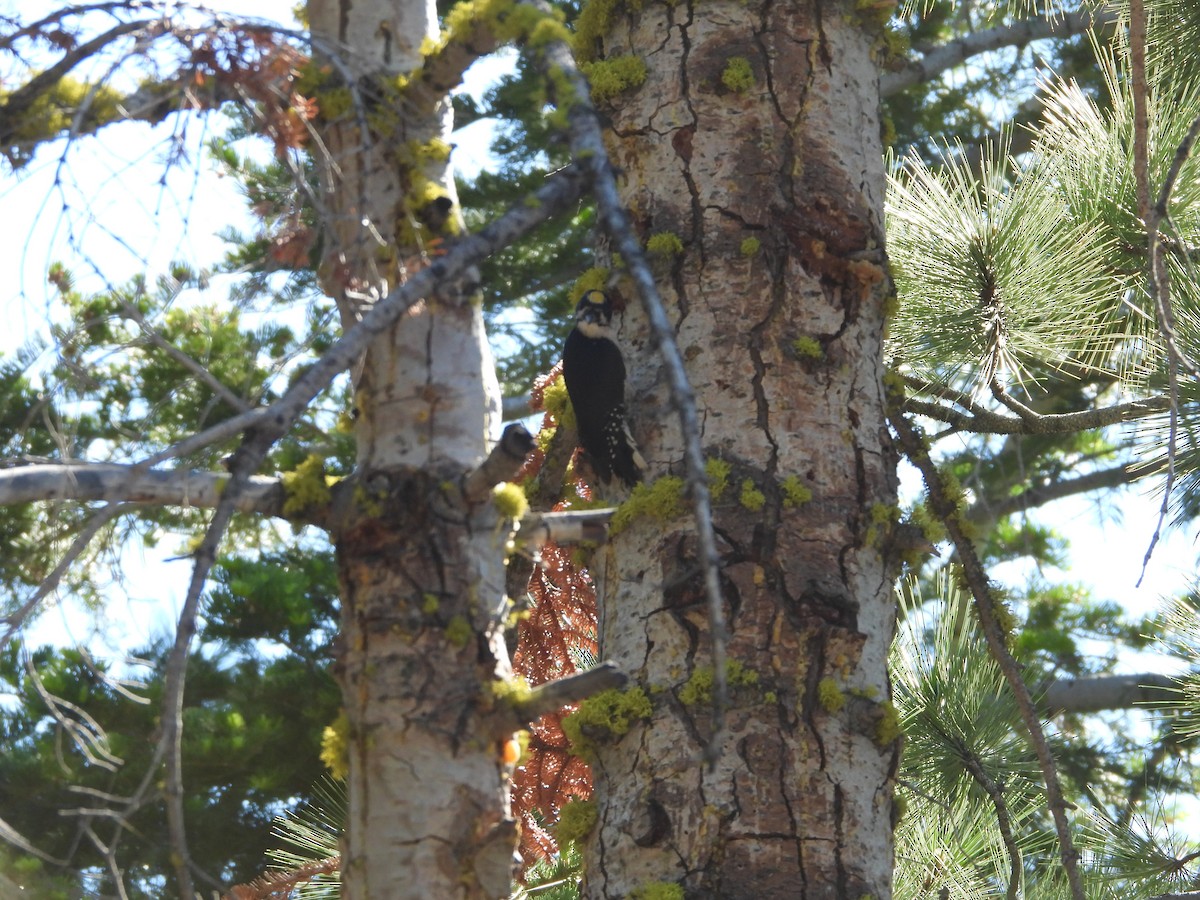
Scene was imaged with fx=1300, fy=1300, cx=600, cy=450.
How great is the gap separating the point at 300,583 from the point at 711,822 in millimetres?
3563

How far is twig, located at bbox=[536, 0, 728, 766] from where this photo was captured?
3.71ft

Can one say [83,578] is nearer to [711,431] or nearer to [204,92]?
[204,92]

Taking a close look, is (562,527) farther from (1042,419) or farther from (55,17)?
(1042,419)

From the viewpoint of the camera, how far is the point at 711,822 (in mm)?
1729

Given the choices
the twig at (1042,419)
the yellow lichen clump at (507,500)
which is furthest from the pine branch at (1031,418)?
the yellow lichen clump at (507,500)

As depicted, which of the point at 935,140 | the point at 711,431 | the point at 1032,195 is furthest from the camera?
the point at 935,140

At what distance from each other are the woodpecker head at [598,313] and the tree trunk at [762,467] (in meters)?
0.06

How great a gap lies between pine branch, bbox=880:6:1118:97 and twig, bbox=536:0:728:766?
16.0ft

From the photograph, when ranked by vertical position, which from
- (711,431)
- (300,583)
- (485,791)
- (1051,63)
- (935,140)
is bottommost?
(485,791)

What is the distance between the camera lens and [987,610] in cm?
211

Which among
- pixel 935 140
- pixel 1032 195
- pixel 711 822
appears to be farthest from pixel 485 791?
pixel 935 140

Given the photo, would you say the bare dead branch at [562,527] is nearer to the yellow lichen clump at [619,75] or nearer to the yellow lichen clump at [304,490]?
the yellow lichen clump at [304,490]

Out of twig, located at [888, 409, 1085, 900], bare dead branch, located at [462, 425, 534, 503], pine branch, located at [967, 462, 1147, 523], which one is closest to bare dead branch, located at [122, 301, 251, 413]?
bare dead branch, located at [462, 425, 534, 503]

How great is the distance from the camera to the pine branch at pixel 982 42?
595 cm
